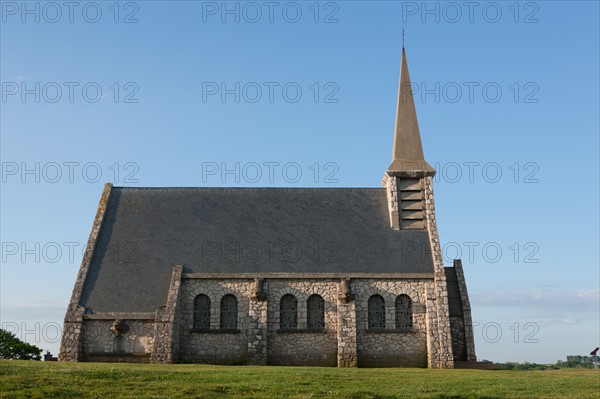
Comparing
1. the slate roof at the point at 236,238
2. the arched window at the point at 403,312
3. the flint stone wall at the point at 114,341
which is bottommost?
the flint stone wall at the point at 114,341

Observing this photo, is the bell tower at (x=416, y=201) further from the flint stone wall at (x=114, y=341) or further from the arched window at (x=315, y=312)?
the flint stone wall at (x=114, y=341)

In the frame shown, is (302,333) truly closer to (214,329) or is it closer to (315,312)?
(315,312)

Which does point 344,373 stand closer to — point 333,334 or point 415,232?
point 333,334

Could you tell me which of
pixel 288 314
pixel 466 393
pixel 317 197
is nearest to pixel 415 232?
pixel 317 197

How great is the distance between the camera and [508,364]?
3228 cm

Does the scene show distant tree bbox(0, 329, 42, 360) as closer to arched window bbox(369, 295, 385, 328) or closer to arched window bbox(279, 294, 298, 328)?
arched window bbox(279, 294, 298, 328)

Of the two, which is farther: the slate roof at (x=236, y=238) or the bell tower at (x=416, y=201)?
the slate roof at (x=236, y=238)

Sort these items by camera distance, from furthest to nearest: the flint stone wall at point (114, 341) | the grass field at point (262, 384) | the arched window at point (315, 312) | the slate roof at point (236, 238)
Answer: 1. the slate roof at point (236, 238)
2. the arched window at point (315, 312)
3. the flint stone wall at point (114, 341)
4. the grass field at point (262, 384)

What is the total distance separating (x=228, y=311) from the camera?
30438mm

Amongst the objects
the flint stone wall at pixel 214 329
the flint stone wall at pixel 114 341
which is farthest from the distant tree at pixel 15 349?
the flint stone wall at pixel 214 329

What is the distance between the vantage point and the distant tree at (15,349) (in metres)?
32.3

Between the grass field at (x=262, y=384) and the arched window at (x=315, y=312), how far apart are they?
273 inches

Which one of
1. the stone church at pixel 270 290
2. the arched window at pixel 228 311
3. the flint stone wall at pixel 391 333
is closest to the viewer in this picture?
the stone church at pixel 270 290

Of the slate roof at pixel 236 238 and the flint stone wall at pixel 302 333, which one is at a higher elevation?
the slate roof at pixel 236 238
